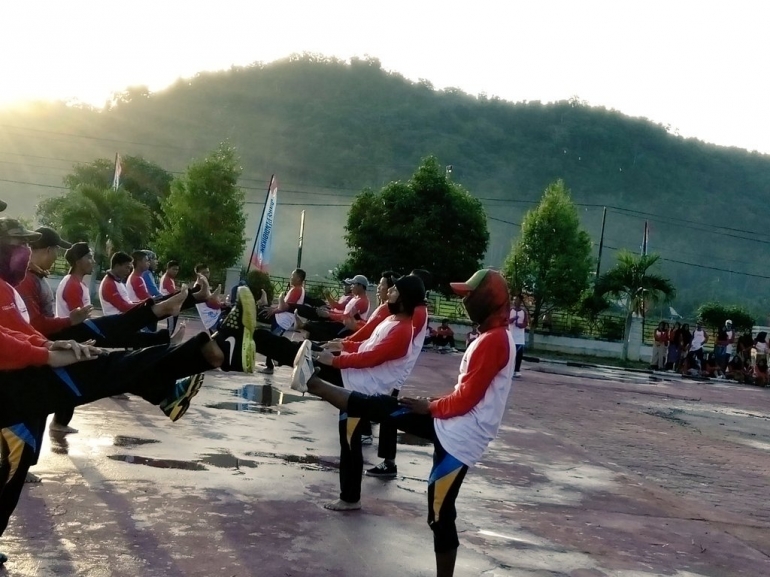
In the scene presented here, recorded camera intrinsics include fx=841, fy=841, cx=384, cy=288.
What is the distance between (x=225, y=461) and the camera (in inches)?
302

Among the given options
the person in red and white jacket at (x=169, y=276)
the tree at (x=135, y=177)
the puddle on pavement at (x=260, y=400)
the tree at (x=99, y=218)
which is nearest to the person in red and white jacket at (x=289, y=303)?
the puddle on pavement at (x=260, y=400)

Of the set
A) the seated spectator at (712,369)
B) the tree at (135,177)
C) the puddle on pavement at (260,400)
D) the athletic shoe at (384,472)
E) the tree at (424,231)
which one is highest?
the tree at (135,177)

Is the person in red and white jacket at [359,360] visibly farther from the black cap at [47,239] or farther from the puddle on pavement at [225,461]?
the black cap at [47,239]

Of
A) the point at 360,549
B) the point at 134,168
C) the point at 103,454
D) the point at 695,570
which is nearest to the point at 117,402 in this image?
the point at 103,454

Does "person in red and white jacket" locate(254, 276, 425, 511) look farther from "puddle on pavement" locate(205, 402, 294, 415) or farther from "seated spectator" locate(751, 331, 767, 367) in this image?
"seated spectator" locate(751, 331, 767, 367)

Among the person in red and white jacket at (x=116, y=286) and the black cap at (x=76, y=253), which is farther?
the person in red and white jacket at (x=116, y=286)

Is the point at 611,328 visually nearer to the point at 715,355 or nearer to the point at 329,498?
the point at 715,355

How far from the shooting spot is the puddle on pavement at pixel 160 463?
723 cm

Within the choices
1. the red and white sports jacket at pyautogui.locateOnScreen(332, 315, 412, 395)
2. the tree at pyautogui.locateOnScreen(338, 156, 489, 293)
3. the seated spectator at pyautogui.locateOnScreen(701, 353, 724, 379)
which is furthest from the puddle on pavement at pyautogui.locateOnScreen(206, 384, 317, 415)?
the tree at pyautogui.locateOnScreen(338, 156, 489, 293)

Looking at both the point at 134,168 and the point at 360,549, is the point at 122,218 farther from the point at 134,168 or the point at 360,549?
the point at 360,549

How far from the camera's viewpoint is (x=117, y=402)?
1066 centimetres

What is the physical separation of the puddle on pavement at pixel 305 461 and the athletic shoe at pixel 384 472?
1.07ft

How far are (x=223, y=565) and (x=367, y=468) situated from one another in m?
3.31

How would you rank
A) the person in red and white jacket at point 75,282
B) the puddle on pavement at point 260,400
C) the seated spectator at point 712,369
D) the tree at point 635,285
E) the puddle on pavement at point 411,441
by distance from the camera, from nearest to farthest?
the person in red and white jacket at point 75,282
the puddle on pavement at point 411,441
the puddle on pavement at point 260,400
the seated spectator at point 712,369
the tree at point 635,285
